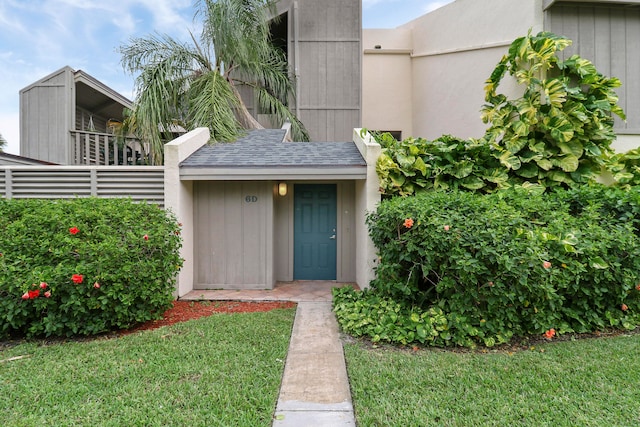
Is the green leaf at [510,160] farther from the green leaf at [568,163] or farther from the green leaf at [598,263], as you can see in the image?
the green leaf at [598,263]

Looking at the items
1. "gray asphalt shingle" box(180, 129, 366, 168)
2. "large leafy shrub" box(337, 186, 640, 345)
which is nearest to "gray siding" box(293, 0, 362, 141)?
"gray asphalt shingle" box(180, 129, 366, 168)

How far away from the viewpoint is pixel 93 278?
11.9 ft

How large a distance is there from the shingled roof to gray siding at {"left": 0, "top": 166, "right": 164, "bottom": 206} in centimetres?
68

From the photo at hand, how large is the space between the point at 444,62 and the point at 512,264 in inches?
306

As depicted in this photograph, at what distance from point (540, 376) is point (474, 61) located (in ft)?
25.3

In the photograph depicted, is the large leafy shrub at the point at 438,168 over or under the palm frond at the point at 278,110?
under

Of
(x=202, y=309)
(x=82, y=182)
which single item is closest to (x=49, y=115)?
(x=82, y=182)

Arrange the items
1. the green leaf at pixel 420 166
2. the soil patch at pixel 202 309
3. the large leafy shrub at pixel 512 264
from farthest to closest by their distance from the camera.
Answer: the green leaf at pixel 420 166
the soil patch at pixel 202 309
the large leafy shrub at pixel 512 264

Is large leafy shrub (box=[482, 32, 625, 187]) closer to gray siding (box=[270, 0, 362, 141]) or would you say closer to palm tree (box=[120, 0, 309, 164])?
gray siding (box=[270, 0, 362, 141])

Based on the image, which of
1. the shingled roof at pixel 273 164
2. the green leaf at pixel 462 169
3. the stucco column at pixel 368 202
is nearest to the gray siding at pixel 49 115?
the shingled roof at pixel 273 164

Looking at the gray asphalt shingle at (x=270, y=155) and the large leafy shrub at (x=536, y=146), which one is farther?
the gray asphalt shingle at (x=270, y=155)

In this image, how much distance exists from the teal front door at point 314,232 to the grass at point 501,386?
9.89 ft

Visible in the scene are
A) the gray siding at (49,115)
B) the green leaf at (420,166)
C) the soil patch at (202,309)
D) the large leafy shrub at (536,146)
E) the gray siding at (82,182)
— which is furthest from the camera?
the gray siding at (49,115)

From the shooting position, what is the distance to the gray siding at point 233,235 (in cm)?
595
